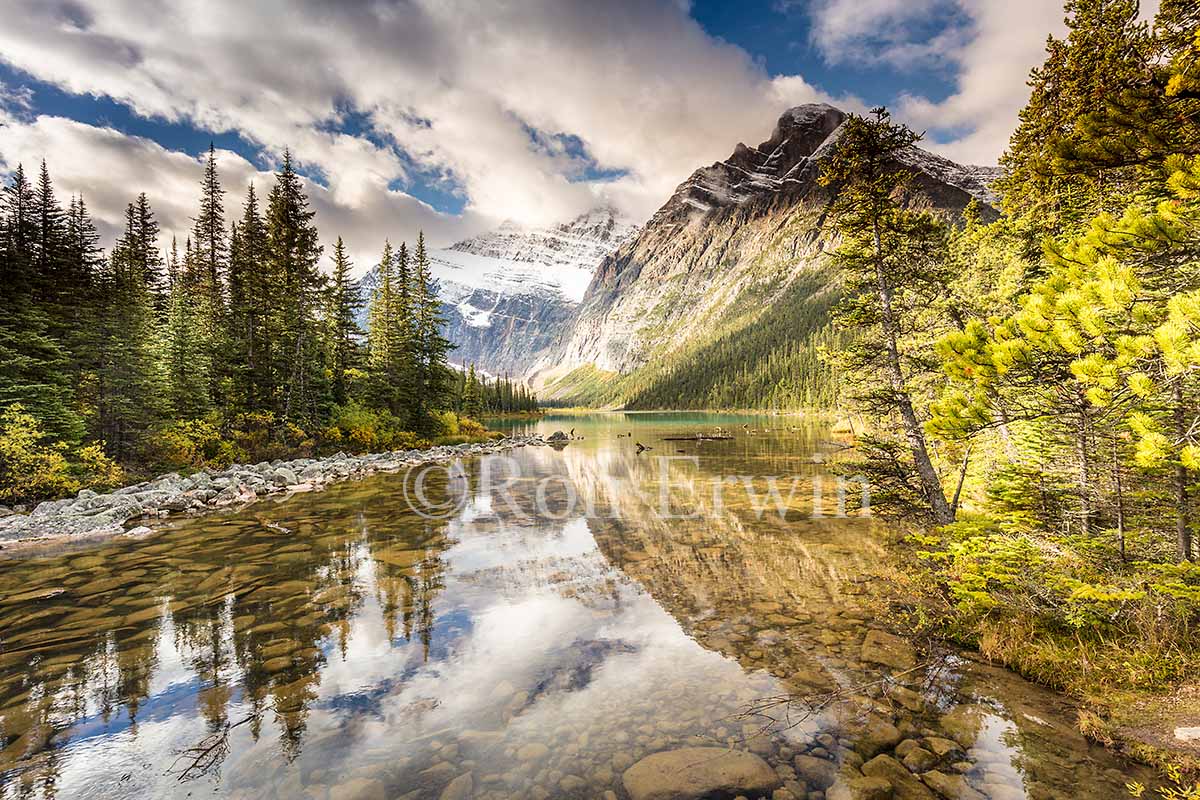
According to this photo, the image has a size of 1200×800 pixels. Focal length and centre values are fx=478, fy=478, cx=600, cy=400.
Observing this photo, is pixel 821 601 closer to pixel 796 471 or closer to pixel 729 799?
pixel 729 799

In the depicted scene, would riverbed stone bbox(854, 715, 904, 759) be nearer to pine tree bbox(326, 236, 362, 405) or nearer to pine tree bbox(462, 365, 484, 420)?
pine tree bbox(326, 236, 362, 405)

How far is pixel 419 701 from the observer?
6066 millimetres

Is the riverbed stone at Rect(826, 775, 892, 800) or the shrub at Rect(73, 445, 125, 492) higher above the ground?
the shrub at Rect(73, 445, 125, 492)

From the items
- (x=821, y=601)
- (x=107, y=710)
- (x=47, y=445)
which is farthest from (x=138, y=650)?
(x=47, y=445)

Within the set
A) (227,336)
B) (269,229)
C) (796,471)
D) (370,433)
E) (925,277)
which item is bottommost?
(796,471)

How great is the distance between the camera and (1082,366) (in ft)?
14.4

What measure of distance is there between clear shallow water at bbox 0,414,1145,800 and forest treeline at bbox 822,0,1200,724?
4.20 feet

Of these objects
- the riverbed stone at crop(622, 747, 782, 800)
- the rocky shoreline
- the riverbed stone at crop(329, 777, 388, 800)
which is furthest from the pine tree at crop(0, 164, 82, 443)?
the riverbed stone at crop(622, 747, 782, 800)

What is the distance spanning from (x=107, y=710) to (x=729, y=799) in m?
7.23

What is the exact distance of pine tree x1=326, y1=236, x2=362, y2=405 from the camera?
3512 centimetres

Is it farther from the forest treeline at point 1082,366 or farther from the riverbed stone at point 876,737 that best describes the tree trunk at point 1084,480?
the riverbed stone at point 876,737

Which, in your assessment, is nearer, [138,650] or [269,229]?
[138,650]

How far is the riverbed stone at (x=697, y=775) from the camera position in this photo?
4406 mm

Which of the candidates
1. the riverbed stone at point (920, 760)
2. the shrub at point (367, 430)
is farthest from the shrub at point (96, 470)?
the riverbed stone at point (920, 760)
